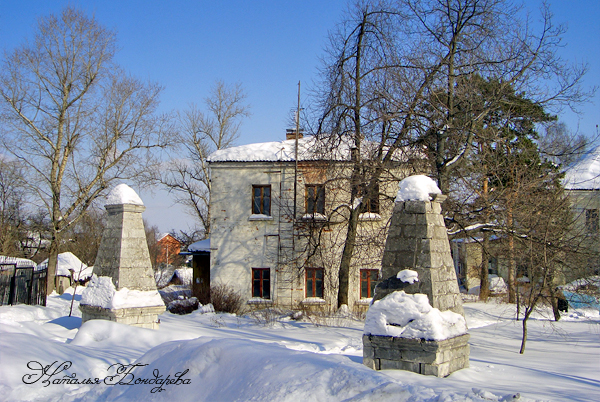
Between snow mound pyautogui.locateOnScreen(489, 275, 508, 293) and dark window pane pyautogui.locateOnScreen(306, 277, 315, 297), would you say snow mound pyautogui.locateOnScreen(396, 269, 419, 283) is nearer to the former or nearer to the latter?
dark window pane pyautogui.locateOnScreen(306, 277, 315, 297)

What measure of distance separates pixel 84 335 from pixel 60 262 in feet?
77.6

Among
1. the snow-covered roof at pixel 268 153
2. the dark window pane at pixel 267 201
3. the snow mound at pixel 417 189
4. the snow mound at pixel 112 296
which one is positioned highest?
the snow-covered roof at pixel 268 153

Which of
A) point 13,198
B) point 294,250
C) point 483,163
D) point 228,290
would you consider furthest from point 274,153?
point 13,198

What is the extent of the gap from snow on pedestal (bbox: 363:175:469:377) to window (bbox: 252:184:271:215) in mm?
12785

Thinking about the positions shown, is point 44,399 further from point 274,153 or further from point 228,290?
point 274,153

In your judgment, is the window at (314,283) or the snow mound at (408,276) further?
the window at (314,283)

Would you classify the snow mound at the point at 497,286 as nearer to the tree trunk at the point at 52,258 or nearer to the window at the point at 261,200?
the window at the point at 261,200

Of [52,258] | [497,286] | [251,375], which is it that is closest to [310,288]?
[52,258]

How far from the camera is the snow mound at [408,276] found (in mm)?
6984

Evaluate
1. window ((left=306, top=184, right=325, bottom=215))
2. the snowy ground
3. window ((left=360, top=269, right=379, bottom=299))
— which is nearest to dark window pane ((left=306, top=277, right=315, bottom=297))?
window ((left=360, top=269, right=379, bottom=299))

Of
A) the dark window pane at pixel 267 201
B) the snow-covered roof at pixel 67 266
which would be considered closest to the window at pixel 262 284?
the dark window pane at pixel 267 201

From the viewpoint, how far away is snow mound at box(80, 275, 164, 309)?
9969mm

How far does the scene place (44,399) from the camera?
6.14 meters

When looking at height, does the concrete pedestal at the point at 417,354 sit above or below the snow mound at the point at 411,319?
below
